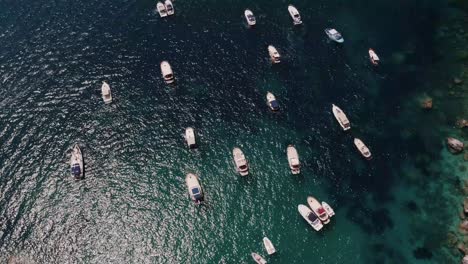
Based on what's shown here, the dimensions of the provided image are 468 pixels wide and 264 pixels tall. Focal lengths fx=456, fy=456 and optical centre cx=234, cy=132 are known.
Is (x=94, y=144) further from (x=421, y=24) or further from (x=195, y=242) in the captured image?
(x=421, y=24)

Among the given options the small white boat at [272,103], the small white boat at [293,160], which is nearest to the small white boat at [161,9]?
the small white boat at [272,103]

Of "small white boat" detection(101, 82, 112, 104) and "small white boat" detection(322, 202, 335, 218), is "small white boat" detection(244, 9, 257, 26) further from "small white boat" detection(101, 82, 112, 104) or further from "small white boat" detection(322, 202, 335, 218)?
"small white boat" detection(322, 202, 335, 218)

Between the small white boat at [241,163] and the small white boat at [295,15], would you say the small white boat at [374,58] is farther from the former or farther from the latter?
the small white boat at [241,163]

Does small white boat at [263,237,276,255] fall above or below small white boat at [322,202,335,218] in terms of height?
below

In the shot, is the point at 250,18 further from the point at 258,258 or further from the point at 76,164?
the point at 258,258

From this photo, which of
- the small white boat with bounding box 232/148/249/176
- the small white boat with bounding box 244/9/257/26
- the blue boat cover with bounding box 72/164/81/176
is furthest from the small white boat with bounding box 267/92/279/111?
the blue boat cover with bounding box 72/164/81/176

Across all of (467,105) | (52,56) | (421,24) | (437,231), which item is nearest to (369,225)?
(437,231)
